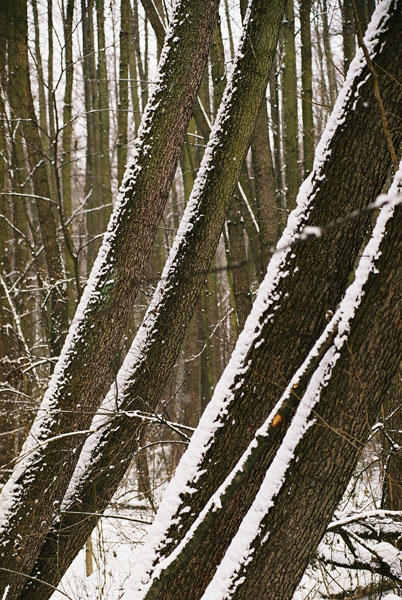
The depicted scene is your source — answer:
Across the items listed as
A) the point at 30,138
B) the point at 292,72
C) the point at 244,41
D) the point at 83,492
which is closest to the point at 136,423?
the point at 83,492

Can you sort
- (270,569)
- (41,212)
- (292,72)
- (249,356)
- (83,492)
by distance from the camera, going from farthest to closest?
(292,72), (41,212), (83,492), (249,356), (270,569)

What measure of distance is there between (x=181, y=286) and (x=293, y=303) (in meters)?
1.71

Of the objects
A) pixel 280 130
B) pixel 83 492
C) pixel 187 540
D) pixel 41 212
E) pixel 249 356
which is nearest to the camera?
pixel 187 540

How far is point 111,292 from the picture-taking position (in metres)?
3.46

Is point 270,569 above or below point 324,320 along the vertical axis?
below

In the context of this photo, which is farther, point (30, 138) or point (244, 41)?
point (30, 138)

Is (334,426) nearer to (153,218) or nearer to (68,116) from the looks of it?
(153,218)

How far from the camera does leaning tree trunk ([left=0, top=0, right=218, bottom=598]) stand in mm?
3311

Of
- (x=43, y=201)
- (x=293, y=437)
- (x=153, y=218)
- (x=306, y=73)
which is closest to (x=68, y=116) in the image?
(x=43, y=201)

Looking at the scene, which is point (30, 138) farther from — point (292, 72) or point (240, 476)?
point (240, 476)

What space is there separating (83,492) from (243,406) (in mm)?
1993

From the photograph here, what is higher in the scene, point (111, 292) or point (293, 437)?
point (111, 292)

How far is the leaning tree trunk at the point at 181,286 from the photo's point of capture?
3.60 meters

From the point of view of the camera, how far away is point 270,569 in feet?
6.04
